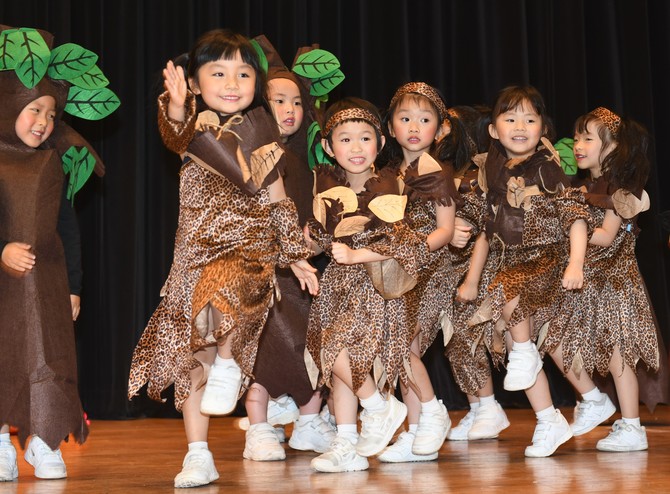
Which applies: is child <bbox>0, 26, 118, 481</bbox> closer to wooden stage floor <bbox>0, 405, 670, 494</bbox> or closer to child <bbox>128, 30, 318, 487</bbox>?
wooden stage floor <bbox>0, 405, 670, 494</bbox>

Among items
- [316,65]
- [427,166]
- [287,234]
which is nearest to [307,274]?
[287,234]

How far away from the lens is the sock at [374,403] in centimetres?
285

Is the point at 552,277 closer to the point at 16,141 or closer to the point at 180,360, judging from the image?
the point at 180,360

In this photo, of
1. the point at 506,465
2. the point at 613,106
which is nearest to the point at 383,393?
the point at 506,465

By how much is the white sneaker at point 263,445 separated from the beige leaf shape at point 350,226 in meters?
0.78

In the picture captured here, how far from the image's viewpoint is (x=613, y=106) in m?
5.21

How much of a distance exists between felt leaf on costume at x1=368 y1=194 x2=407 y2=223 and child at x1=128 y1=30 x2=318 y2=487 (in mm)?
334

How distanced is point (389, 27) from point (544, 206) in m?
2.10

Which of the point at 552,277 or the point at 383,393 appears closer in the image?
the point at 383,393

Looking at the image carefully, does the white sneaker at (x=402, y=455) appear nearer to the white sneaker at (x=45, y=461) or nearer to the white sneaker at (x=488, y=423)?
the white sneaker at (x=488, y=423)

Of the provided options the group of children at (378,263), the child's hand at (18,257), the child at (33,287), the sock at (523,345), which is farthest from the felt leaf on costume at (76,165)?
the sock at (523,345)

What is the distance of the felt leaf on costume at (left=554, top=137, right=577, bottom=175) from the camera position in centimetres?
379

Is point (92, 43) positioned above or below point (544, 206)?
above

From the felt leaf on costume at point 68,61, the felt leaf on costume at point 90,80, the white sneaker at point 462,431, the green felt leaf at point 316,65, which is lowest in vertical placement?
the white sneaker at point 462,431
